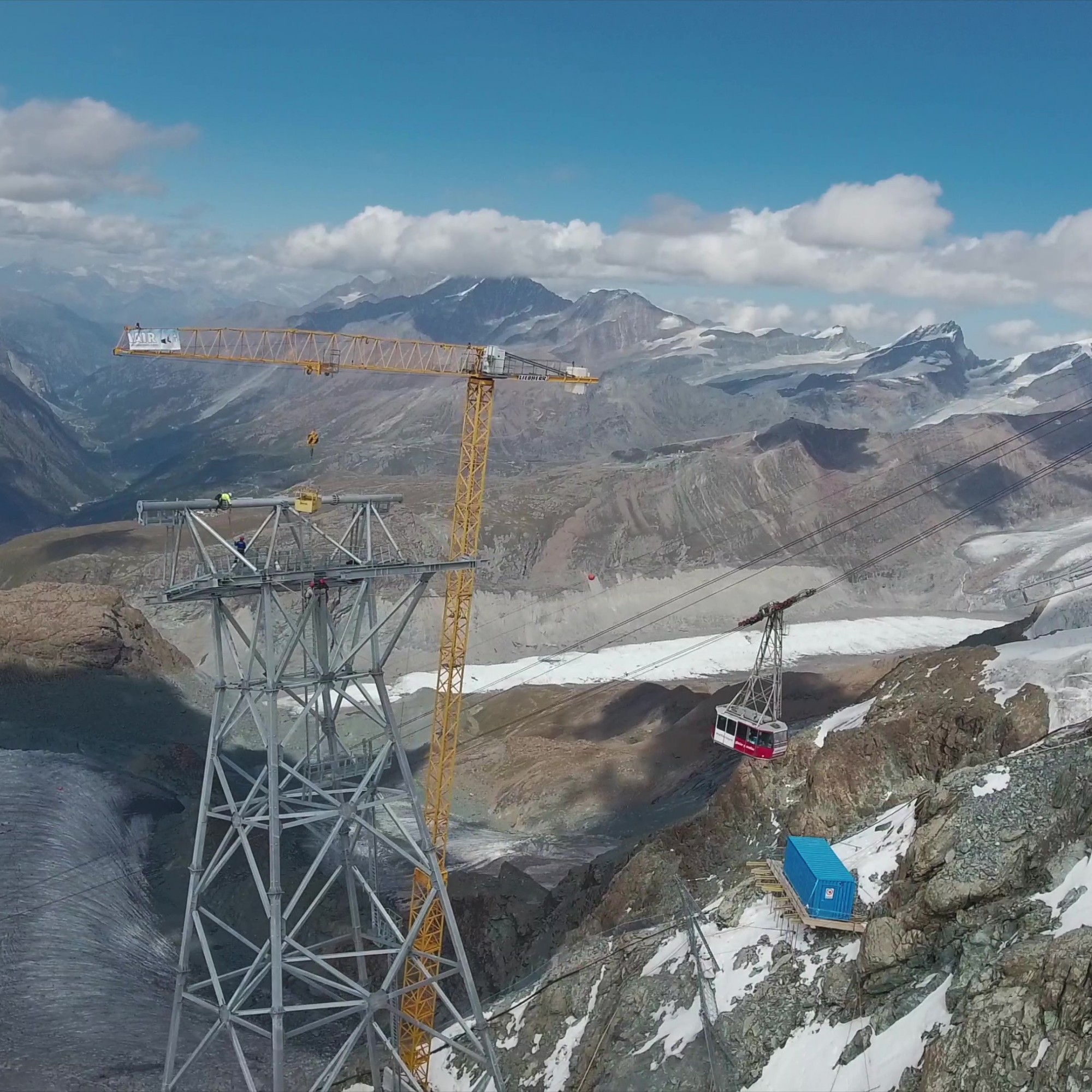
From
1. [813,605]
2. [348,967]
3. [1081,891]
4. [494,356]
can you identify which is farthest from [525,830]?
[813,605]

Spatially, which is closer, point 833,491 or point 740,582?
point 740,582

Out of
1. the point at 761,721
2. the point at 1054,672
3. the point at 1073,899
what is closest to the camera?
the point at 1073,899

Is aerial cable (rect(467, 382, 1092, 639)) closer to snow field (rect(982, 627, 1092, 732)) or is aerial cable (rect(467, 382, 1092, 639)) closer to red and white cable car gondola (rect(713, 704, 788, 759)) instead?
red and white cable car gondola (rect(713, 704, 788, 759))

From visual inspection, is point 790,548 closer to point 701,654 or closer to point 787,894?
point 701,654

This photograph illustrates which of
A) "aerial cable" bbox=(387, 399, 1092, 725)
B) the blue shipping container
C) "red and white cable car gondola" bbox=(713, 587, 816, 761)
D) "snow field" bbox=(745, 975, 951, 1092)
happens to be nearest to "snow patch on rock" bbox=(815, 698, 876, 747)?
"red and white cable car gondola" bbox=(713, 587, 816, 761)

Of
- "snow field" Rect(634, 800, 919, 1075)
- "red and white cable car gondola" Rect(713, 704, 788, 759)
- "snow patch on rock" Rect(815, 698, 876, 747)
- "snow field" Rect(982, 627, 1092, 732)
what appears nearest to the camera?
"snow field" Rect(634, 800, 919, 1075)

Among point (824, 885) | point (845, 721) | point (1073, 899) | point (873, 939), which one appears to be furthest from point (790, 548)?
point (1073, 899)
